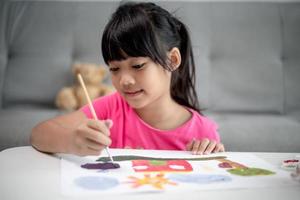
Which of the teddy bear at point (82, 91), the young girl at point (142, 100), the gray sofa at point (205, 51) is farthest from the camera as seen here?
the gray sofa at point (205, 51)

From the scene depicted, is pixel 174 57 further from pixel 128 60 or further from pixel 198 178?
pixel 198 178

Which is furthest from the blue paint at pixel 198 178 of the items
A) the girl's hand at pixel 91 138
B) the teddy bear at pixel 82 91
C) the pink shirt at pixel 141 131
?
the teddy bear at pixel 82 91

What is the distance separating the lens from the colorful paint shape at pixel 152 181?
1.68 ft

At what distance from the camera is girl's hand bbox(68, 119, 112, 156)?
593 mm

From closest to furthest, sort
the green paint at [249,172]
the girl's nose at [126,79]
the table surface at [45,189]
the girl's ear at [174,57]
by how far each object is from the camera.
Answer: the table surface at [45,189] → the green paint at [249,172] → the girl's nose at [126,79] → the girl's ear at [174,57]

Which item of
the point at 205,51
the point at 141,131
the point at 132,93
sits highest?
the point at 205,51

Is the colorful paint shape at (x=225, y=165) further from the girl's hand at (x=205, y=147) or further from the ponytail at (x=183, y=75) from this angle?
the ponytail at (x=183, y=75)

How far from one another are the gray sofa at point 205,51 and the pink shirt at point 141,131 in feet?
2.50

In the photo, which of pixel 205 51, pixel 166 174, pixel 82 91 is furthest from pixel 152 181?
pixel 205 51

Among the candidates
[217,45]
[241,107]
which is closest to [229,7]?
[217,45]

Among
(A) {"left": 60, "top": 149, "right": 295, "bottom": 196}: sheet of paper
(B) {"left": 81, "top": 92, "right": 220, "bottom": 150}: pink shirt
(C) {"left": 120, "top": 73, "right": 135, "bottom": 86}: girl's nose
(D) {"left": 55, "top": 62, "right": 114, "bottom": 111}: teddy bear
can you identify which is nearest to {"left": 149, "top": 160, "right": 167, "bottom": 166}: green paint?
(A) {"left": 60, "top": 149, "right": 295, "bottom": 196}: sheet of paper

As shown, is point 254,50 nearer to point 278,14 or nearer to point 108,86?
point 278,14

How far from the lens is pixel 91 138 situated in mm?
600

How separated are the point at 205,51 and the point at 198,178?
1.45 m
